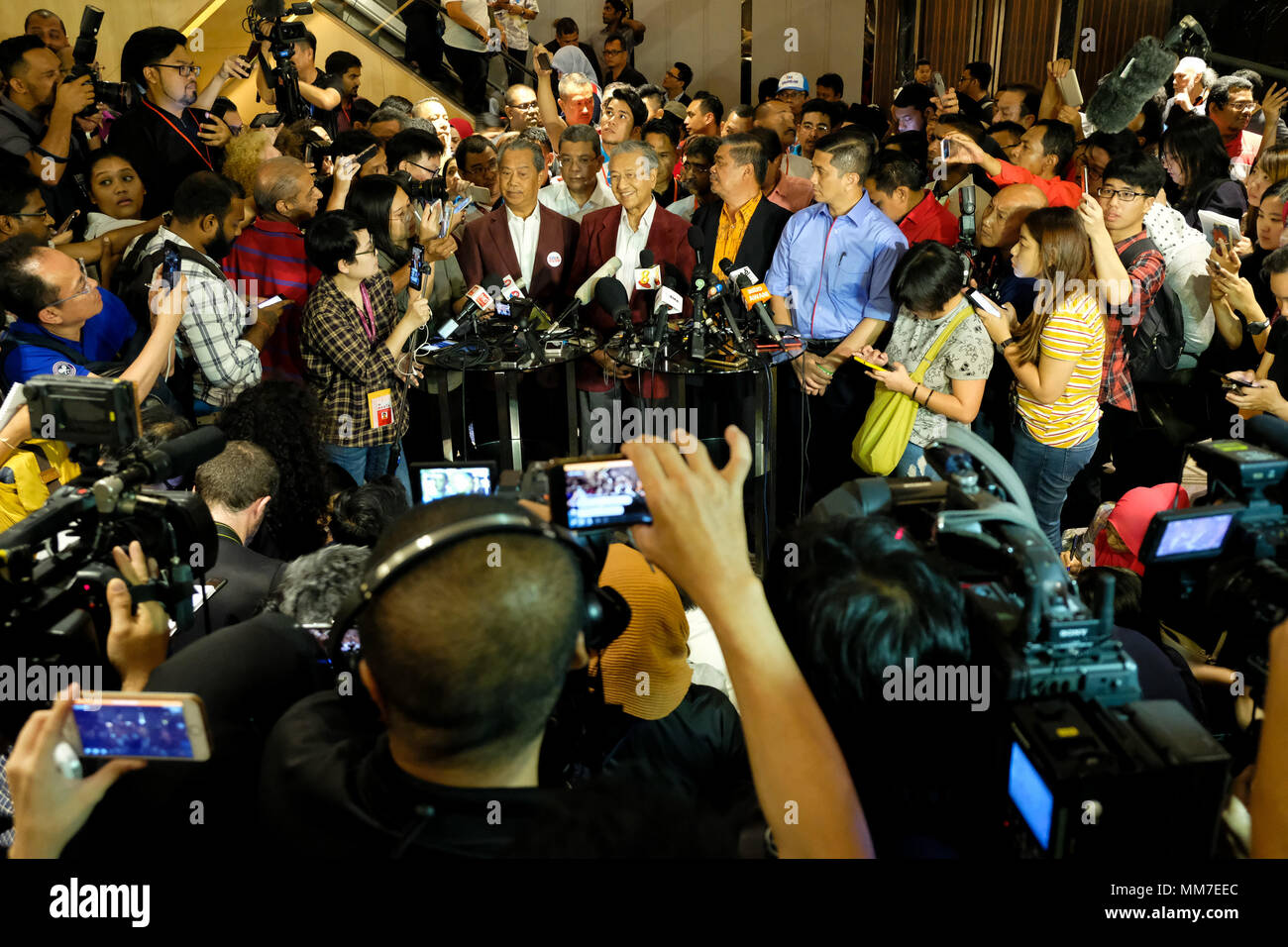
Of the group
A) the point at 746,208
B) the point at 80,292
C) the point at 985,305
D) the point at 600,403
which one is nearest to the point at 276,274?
the point at 80,292

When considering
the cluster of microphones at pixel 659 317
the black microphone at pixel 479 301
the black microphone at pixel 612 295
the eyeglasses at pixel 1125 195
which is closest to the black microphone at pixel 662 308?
the cluster of microphones at pixel 659 317

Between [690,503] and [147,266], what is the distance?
2.84 meters

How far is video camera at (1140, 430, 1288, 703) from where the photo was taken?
1356 millimetres

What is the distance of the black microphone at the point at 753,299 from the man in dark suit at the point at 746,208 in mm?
609

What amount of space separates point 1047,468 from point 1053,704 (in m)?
2.29

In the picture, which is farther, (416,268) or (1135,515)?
(416,268)

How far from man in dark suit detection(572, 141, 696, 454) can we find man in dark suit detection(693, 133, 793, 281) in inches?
8.0

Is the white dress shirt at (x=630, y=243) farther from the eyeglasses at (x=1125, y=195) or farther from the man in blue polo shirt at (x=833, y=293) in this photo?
the eyeglasses at (x=1125, y=195)

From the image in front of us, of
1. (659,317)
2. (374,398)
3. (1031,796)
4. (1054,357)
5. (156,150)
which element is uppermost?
(156,150)

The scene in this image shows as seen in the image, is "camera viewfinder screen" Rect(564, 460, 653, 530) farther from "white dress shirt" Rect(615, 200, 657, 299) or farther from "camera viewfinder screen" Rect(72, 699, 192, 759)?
"white dress shirt" Rect(615, 200, 657, 299)

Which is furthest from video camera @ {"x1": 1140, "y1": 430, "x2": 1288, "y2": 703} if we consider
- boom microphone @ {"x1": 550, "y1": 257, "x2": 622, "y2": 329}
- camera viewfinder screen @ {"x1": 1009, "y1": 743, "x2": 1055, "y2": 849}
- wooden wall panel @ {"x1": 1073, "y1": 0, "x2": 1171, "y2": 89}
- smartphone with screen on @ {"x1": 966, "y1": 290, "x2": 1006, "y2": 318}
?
wooden wall panel @ {"x1": 1073, "y1": 0, "x2": 1171, "y2": 89}

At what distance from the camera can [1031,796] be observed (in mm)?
1024

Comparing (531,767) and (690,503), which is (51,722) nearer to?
(531,767)

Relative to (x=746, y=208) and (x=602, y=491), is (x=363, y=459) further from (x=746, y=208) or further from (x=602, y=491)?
(x=602, y=491)
